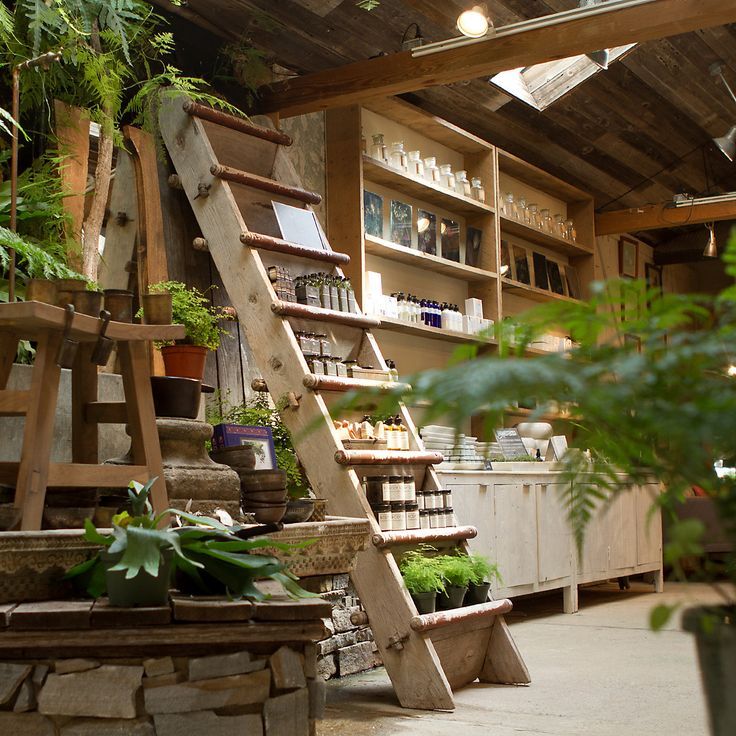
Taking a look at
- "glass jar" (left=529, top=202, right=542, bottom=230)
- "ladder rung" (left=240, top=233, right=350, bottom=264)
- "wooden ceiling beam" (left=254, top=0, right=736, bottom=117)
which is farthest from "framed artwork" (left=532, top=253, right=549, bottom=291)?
"ladder rung" (left=240, top=233, right=350, bottom=264)

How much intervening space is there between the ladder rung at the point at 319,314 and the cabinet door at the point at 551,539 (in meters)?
1.79

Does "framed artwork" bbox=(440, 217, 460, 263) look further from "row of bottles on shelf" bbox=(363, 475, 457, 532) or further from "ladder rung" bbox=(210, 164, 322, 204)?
"row of bottles on shelf" bbox=(363, 475, 457, 532)

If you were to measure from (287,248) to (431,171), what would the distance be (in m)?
2.12

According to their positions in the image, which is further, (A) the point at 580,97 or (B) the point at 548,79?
(A) the point at 580,97

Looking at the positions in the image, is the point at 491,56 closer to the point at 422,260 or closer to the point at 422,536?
the point at 422,260

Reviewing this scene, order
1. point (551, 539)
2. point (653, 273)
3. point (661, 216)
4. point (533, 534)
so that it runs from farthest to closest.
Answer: point (653, 273) < point (661, 216) < point (551, 539) < point (533, 534)

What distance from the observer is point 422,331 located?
6262 mm

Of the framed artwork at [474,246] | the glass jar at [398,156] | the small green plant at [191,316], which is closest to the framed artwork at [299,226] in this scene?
the small green plant at [191,316]

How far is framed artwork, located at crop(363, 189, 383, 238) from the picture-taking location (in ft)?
20.1

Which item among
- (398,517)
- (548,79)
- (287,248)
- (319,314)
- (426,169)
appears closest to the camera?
(398,517)

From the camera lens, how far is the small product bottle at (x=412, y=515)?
418cm

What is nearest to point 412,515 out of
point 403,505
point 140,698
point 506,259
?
point 403,505

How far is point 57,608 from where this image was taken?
2297 millimetres

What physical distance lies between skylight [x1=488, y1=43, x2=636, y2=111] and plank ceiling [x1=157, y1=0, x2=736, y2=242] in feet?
0.46
